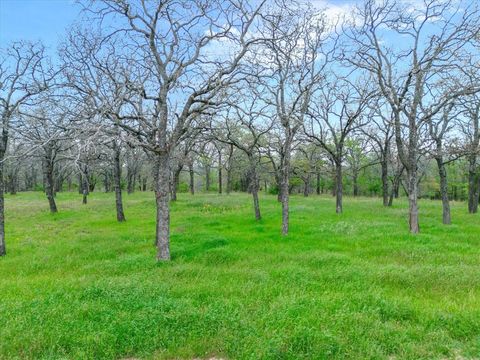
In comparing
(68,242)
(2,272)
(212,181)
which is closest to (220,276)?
(2,272)

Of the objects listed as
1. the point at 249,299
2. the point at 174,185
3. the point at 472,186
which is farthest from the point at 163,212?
the point at 174,185

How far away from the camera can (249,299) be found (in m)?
7.20

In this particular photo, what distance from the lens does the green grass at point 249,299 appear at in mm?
5395

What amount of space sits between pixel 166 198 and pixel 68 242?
689 centimetres

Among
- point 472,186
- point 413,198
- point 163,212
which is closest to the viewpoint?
point 163,212

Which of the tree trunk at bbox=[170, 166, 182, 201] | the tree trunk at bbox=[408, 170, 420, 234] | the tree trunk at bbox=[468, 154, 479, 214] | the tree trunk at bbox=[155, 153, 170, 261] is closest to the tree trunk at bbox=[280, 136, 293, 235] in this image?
the tree trunk at bbox=[408, 170, 420, 234]

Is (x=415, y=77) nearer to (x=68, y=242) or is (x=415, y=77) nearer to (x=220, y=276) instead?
(x=220, y=276)

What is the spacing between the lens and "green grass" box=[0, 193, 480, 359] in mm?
5395

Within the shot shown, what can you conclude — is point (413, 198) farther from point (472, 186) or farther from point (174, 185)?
point (174, 185)

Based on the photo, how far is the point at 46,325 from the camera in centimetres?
600

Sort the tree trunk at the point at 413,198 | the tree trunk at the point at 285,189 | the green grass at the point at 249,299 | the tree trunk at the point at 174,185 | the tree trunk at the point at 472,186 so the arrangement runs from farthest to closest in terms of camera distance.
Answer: the tree trunk at the point at 174,185 < the tree trunk at the point at 472,186 < the tree trunk at the point at 285,189 < the tree trunk at the point at 413,198 < the green grass at the point at 249,299

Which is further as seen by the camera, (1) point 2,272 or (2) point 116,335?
(1) point 2,272

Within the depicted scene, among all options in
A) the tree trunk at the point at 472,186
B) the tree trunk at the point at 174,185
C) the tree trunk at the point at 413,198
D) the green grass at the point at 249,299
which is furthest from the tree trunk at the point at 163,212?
the tree trunk at the point at 174,185

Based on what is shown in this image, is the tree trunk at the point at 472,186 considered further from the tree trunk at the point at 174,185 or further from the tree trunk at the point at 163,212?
the tree trunk at the point at 174,185
